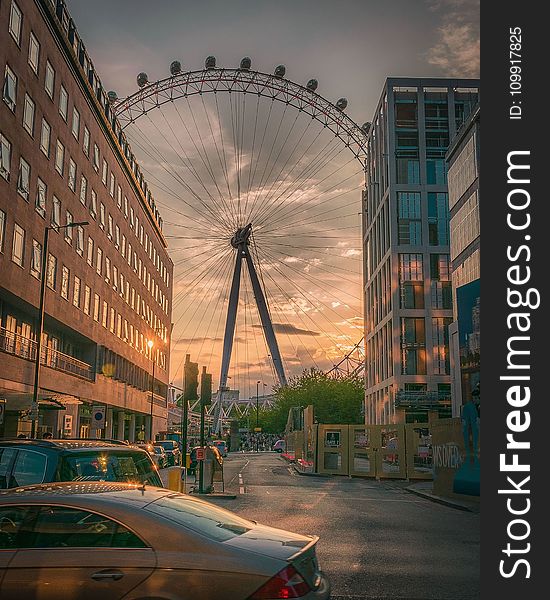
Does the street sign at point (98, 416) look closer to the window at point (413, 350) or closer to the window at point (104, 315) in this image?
the window at point (104, 315)

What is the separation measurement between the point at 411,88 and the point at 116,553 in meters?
72.6

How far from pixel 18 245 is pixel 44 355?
815 centimetres

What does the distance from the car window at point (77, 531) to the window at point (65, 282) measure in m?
36.5

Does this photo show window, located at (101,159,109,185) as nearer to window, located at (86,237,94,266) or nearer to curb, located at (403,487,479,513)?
window, located at (86,237,94,266)

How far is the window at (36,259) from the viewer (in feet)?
116

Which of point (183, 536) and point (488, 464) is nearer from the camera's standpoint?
point (183, 536)

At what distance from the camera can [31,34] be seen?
34.8m

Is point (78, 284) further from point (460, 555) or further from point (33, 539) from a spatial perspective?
point (33, 539)

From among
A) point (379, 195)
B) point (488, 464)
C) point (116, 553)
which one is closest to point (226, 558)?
point (116, 553)

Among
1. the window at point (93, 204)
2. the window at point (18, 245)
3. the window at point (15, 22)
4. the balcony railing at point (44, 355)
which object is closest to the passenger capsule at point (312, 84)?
the window at point (93, 204)

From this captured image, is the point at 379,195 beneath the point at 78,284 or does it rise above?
above

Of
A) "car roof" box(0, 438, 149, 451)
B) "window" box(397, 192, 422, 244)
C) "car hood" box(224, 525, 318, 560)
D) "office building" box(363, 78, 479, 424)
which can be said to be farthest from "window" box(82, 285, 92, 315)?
"car hood" box(224, 525, 318, 560)

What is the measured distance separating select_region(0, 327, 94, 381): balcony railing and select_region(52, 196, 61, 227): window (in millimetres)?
6452

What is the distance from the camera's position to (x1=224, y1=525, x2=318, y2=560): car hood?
5.76 meters
